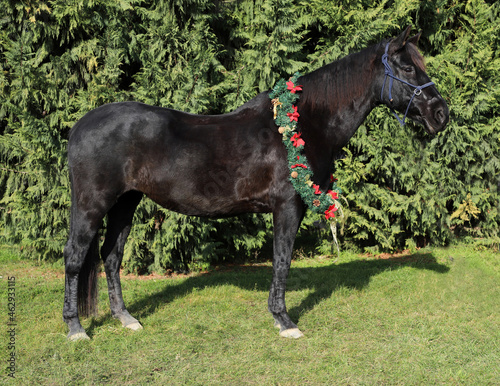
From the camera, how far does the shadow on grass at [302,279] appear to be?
5.59 metres

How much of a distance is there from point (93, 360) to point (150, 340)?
62cm

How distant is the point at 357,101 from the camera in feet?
14.6

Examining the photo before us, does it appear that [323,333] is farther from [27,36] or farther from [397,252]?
[27,36]

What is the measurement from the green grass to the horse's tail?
238 mm

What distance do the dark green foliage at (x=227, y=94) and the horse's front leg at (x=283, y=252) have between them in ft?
9.38

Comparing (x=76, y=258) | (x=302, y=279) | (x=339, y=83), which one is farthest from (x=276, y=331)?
(x=339, y=83)

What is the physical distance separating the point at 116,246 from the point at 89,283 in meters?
0.51

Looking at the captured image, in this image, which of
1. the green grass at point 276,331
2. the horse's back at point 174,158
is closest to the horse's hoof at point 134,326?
the green grass at point 276,331

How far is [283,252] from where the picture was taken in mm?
4473

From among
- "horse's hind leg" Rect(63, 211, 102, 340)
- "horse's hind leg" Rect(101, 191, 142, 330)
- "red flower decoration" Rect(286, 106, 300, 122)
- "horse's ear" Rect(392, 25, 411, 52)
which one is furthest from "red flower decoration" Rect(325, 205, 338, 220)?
"horse's hind leg" Rect(63, 211, 102, 340)

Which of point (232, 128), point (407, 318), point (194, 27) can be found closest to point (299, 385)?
point (407, 318)

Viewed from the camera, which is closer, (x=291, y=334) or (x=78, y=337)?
(x=78, y=337)

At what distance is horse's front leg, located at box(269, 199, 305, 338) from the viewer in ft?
14.5

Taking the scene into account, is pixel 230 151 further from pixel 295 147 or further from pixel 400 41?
pixel 400 41
